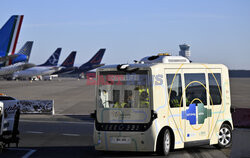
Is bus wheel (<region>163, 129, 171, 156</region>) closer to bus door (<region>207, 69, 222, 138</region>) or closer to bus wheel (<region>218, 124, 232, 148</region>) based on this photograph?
bus door (<region>207, 69, 222, 138</region>)

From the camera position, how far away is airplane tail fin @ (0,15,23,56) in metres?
55.5

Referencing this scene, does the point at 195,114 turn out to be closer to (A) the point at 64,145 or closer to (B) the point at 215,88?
(B) the point at 215,88

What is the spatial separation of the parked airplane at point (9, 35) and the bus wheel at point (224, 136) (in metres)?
43.6

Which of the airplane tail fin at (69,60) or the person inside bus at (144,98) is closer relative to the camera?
the person inside bus at (144,98)

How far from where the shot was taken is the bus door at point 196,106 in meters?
14.3

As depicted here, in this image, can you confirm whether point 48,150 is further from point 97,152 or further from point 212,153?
point 212,153

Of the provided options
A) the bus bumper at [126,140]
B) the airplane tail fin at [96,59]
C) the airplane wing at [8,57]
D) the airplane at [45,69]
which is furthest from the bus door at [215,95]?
the airplane tail fin at [96,59]

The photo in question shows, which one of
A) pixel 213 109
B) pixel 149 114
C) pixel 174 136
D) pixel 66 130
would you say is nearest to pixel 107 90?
pixel 149 114

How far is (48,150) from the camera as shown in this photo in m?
15.1

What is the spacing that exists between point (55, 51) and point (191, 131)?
122 meters

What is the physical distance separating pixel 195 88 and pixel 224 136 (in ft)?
7.05

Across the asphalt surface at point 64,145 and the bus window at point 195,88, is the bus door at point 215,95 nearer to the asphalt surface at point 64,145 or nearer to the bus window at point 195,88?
the bus window at point 195,88

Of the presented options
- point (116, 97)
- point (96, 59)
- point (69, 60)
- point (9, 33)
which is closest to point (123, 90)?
point (116, 97)

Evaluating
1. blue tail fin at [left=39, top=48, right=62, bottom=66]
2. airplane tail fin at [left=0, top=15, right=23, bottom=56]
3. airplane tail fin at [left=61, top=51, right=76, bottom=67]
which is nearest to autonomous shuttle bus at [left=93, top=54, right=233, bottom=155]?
airplane tail fin at [left=0, top=15, right=23, bottom=56]
